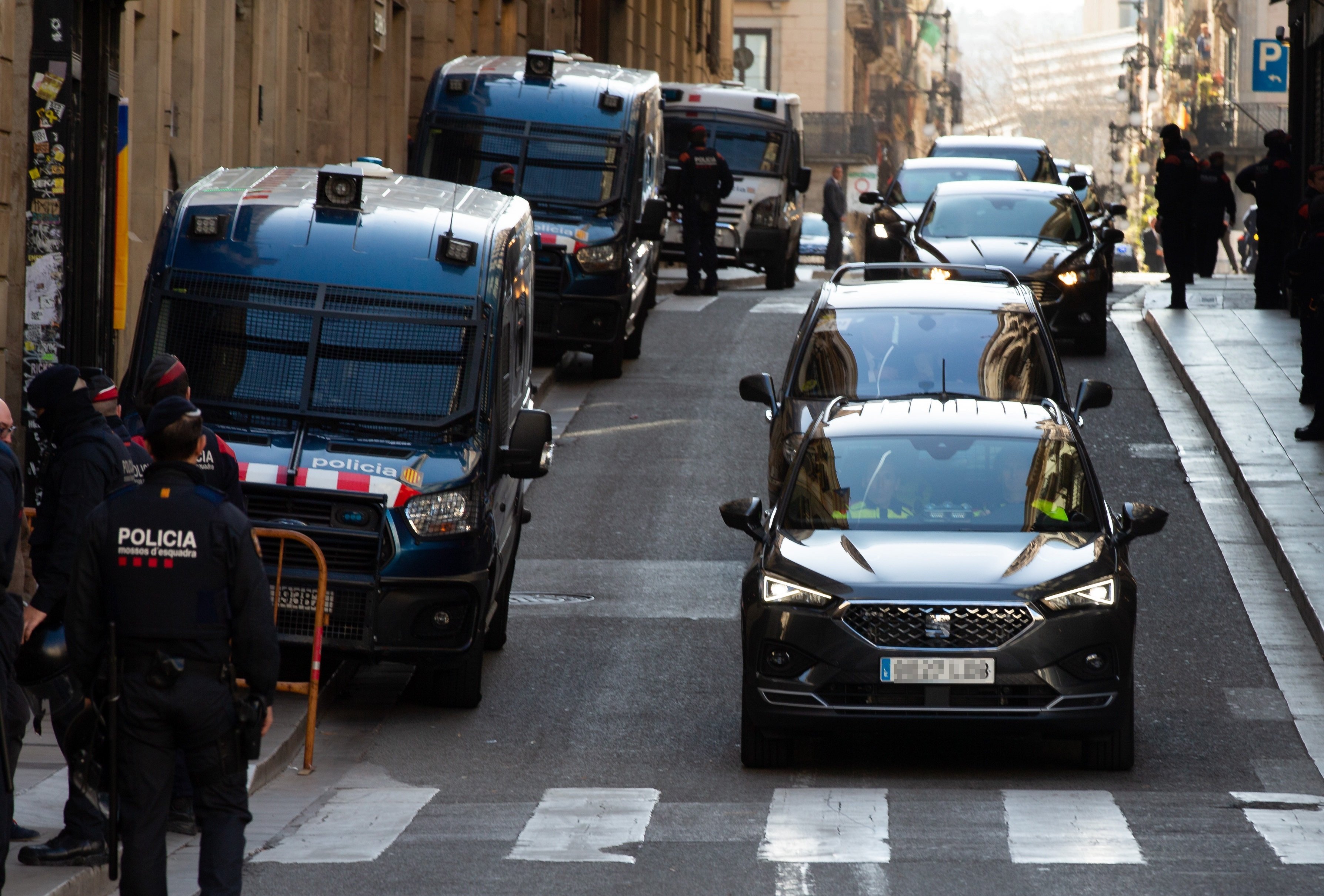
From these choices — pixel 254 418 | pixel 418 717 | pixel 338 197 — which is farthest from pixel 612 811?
pixel 338 197

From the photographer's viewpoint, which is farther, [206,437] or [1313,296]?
[1313,296]

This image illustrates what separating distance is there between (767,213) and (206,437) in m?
22.8

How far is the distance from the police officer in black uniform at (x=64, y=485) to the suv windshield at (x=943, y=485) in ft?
11.9

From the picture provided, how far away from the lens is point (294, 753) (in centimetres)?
1027

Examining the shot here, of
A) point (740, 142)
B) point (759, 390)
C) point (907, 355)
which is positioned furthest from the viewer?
point (740, 142)

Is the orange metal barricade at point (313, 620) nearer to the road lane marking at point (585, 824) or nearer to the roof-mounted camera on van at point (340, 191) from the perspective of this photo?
the road lane marking at point (585, 824)

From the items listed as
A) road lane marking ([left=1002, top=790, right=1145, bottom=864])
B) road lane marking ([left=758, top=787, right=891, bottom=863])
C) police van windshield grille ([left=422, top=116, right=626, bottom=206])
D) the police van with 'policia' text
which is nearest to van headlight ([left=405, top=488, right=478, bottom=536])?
road lane marking ([left=758, top=787, right=891, bottom=863])

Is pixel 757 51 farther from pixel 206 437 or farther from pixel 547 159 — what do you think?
pixel 206 437

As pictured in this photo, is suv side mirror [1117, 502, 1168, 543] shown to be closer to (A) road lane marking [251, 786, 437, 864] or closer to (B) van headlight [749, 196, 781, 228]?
(A) road lane marking [251, 786, 437, 864]

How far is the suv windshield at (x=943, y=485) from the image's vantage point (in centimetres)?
1027

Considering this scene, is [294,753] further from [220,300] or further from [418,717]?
[220,300]

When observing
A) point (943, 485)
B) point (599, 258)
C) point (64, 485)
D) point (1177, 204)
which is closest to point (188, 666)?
point (64, 485)

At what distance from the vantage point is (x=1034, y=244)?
73.3ft

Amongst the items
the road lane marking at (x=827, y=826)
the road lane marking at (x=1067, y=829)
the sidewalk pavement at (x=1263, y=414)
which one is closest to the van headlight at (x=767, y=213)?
the sidewalk pavement at (x=1263, y=414)
